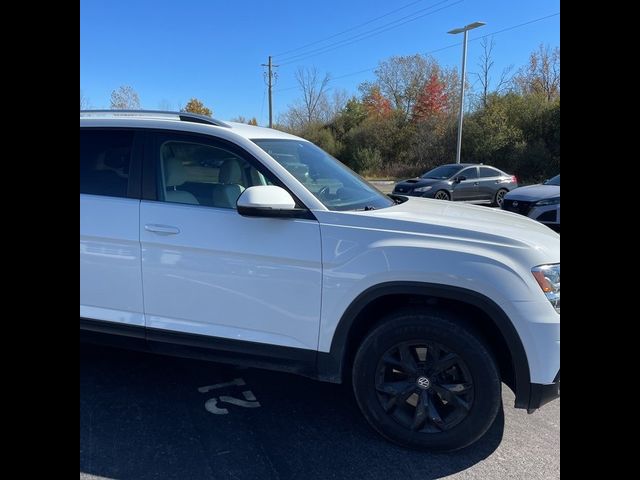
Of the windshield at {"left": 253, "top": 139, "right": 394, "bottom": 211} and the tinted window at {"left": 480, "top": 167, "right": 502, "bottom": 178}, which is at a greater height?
the tinted window at {"left": 480, "top": 167, "right": 502, "bottom": 178}

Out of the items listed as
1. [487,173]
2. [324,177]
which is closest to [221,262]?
[324,177]

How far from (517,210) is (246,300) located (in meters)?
7.49

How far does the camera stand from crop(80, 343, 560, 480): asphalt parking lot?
270cm

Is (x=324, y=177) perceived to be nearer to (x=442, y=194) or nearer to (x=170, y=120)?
(x=170, y=120)

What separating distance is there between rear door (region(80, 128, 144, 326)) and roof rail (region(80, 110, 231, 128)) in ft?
1.10

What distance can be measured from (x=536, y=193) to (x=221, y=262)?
7.89m

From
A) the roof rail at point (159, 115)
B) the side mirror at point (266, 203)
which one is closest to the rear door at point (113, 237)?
the roof rail at point (159, 115)

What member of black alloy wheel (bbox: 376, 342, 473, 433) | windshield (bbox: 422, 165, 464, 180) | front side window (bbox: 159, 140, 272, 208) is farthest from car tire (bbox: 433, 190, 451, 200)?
black alloy wheel (bbox: 376, 342, 473, 433)

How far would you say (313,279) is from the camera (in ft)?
9.48

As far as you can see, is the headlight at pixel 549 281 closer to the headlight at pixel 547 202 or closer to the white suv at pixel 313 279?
the white suv at pixel 313 279

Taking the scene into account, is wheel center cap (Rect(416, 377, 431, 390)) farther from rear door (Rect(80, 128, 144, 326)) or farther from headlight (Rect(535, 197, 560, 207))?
headlight (Rect(535, 197, 560, 207))
